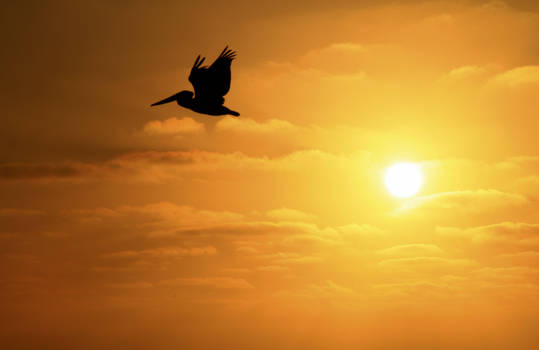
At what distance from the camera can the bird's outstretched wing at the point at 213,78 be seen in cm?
3048

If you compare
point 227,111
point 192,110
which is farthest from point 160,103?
point 227,111

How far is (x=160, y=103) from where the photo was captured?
30.5 metres

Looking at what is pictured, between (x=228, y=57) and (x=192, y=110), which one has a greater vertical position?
(x=228, y=57)

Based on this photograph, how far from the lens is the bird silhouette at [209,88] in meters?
30.4

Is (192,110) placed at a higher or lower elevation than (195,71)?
lower

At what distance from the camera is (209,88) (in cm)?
3056

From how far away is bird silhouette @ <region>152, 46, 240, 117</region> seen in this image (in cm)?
3044

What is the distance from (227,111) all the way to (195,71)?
2.73 m

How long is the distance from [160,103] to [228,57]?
4446 millimetres

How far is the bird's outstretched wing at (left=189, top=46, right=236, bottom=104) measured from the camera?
30.5m

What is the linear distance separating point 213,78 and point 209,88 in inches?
23.0

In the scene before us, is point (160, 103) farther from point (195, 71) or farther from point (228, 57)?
point (228, 57)

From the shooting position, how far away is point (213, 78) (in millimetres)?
30594

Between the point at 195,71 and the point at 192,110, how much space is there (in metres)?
2.10
